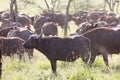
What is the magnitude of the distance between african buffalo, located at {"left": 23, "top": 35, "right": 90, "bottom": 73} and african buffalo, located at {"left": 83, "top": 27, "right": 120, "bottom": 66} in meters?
1.12

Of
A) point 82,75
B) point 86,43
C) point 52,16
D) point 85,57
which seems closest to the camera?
point 82,75

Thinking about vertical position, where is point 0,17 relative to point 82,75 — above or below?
below

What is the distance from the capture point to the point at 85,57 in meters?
11.5

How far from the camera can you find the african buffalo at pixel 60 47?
12117 mm

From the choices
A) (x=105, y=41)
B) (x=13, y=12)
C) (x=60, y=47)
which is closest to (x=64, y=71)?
(x=60, y=47)

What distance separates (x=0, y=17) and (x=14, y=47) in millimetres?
18120

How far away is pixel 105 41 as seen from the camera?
534 inches

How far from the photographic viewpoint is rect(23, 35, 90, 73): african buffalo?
12.1 m

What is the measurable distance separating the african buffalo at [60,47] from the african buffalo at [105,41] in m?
1.12

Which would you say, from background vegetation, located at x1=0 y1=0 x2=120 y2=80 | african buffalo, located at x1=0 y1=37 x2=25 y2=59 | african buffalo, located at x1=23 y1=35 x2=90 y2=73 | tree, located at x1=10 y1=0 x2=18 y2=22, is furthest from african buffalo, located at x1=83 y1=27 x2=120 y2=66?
tree, located at x1=10 y1=0 x2=18 y2=22

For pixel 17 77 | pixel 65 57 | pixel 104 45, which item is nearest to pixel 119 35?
pixel 104 45

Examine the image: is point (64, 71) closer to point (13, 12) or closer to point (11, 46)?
point (11, 46)

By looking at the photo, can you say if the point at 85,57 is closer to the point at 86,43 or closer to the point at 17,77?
the point at 86,43

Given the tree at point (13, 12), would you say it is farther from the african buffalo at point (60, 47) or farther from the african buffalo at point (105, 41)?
the african buffalo at point (60, 47)
